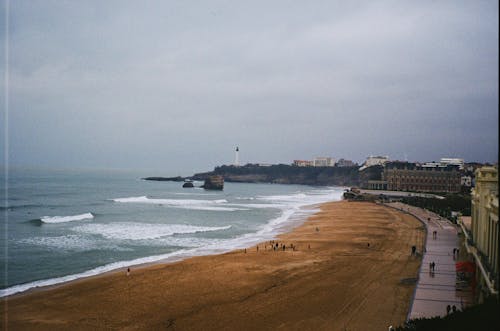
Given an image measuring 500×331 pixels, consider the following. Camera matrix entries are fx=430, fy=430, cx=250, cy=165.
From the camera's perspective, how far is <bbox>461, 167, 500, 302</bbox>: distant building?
11234mm

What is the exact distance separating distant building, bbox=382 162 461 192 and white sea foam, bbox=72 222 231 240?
60.7 metres

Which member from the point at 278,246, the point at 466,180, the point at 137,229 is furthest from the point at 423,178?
the point at 137,229

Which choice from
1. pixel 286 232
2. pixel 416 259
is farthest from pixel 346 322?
pixel 286 232

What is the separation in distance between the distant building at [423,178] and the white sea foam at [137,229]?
6067 centimetres

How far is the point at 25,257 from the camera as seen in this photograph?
988 inches

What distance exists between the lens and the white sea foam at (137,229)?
1346 inches

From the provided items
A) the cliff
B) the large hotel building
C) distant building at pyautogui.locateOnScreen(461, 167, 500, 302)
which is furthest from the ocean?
the cliff

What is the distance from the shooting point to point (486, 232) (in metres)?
13.2

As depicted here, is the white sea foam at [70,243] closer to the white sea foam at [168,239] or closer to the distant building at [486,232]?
the white sea foam at [168,239]

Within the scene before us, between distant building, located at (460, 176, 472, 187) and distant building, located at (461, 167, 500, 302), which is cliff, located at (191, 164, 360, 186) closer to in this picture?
distant building, located at (460, 176, 472, 187)

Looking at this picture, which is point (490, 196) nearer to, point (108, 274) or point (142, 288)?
point (142, 288)

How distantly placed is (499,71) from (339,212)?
51196mm

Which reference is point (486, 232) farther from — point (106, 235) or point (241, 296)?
point (106, 235)

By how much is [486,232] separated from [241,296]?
9.77m
